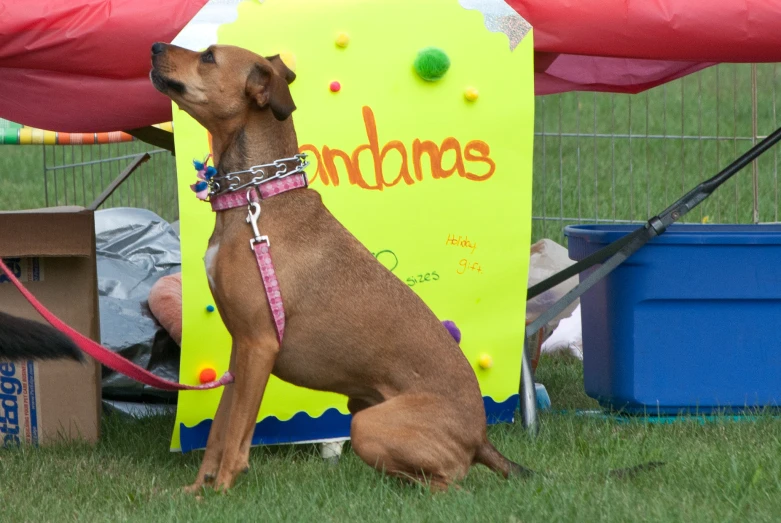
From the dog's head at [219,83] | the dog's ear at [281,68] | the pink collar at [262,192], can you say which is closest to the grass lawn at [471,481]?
the pink collar at [262,192]

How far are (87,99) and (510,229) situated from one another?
1.60m

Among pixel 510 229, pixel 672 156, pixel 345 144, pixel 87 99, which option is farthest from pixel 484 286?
pixel 672 156

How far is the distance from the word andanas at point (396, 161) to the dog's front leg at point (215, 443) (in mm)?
756

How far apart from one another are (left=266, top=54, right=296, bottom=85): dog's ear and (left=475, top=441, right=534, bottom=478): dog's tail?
129 centimetres

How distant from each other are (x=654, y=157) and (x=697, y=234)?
6832 mm

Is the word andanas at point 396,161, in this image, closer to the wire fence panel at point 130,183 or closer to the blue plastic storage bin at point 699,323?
the blue plastic storage bin at point 699,323

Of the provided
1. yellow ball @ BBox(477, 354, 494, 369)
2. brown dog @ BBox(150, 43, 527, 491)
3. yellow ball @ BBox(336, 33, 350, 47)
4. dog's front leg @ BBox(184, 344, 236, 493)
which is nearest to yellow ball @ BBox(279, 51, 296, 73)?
yellow ball @ BBox(336, 33, 350, 47)

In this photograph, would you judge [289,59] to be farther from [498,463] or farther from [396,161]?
[498,463]

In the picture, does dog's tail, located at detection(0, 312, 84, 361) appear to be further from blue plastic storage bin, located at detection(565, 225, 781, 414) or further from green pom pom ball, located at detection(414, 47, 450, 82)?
blue plastic storage bin, located at detection(565, 225, 781, 414)

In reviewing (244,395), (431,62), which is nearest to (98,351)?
(244,395)

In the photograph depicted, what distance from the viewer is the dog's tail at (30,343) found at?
262cm

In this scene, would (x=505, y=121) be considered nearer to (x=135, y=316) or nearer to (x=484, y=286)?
(x=484, y=286)

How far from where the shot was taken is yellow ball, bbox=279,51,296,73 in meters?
3.45

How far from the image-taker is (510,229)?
3.57 metres
